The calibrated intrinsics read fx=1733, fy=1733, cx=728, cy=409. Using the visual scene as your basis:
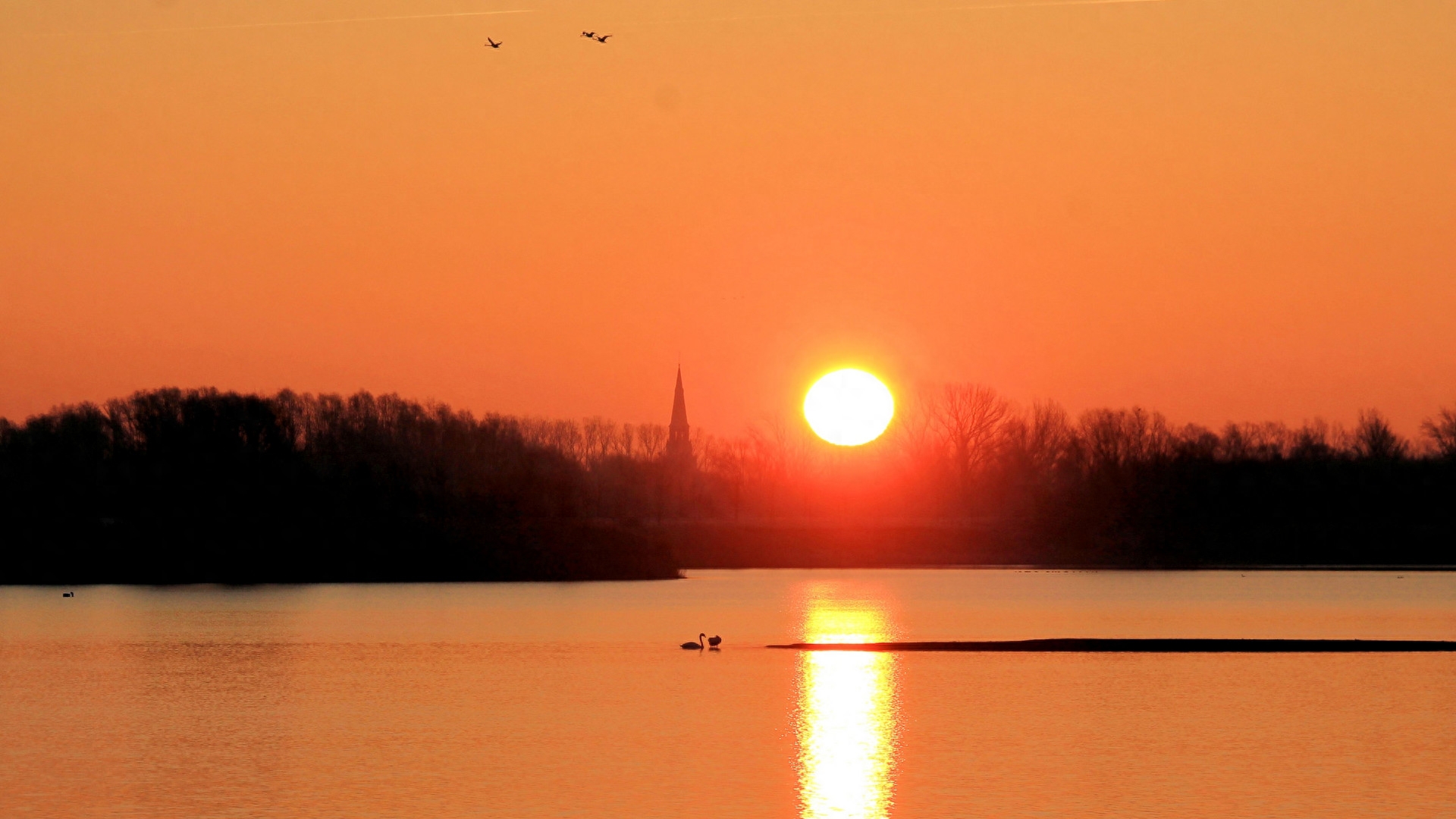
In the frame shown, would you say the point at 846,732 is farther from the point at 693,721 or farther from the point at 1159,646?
the point at 1159,646

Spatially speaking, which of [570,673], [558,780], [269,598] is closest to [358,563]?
[269,598]

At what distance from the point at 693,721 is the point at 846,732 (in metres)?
3.55

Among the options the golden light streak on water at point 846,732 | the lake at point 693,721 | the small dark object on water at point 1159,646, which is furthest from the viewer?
the small dark object on water at point 1159,646

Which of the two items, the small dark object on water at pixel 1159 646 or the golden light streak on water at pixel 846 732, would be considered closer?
the golden light streak on water at pixel 846 732

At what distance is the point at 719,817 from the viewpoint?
24.9 m

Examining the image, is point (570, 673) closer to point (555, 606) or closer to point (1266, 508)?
point (555, 606)

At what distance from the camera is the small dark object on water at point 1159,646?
54.4m

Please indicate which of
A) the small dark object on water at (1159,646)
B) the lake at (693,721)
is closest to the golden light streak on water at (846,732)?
the lake at (693,721)

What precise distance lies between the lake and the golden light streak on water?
0.12m

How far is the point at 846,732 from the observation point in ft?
114

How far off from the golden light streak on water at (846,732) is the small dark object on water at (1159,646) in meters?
2.00

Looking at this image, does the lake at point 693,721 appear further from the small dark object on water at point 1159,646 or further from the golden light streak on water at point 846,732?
the small dark object on water at point 1159,646

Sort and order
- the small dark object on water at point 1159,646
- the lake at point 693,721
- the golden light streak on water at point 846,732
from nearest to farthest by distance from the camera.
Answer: the golden light streak on water at point 846,732
the lake at point 693,721
the small dark object on water at point 1159,646

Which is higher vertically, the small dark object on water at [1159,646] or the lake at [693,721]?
the small dark object on water at [1159,646]
